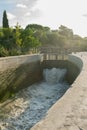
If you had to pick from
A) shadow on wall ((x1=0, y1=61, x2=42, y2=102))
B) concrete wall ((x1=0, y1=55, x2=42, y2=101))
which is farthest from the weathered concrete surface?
concrete wall ((x1=0, y1=55, x2=42, y2=101))

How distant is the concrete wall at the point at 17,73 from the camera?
21044mm

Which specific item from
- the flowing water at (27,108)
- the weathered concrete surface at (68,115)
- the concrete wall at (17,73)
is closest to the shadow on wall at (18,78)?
the concrete wall at (17,73)

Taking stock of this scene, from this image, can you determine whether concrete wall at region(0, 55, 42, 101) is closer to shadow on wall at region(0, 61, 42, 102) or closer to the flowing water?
shadow on wall at region(0, 61, 42, 102)

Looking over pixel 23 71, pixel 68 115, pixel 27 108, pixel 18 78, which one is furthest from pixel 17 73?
pixel 68 115

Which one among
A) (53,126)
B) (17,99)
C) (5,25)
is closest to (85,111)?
(53,126)

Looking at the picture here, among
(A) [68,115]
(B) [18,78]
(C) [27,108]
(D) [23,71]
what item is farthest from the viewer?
(D) [23,71]

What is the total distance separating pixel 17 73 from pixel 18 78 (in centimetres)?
46

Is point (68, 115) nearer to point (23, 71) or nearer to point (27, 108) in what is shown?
point (27, 108)

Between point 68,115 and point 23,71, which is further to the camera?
point 23,71

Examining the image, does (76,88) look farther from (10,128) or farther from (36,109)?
(36,109)

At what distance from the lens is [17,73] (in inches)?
989

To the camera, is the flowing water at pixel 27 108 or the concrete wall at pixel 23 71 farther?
the concrete wall at pixel 23 71

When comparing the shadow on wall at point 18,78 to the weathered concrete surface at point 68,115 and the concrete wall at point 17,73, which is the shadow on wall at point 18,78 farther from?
the weathered concrete surface at point 68,115

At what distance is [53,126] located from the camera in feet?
19.6
